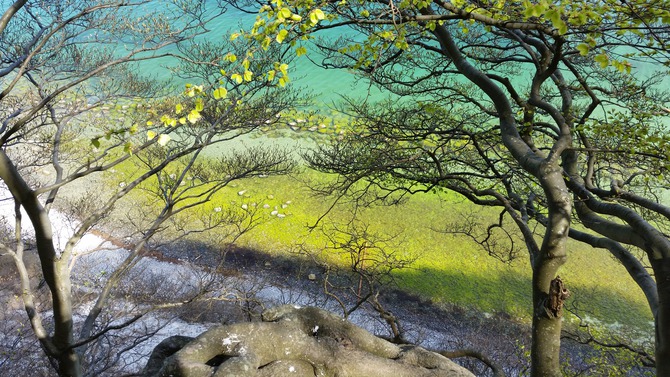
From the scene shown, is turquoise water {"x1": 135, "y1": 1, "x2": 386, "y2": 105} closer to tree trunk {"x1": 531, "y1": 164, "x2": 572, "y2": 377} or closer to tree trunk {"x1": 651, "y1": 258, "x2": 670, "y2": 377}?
tree trunk {"x1": 531, "y1": 164, "x2": 572, "y2": 377}

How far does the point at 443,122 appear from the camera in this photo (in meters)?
8.55

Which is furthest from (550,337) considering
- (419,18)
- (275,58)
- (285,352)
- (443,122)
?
(275,58)

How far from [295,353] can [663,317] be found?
3348 millimetres

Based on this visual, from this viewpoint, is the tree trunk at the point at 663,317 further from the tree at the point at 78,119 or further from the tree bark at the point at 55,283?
the tree bark at the point at 55,283

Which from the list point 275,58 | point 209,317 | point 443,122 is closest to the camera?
point 443,122

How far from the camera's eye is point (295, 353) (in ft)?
10.9

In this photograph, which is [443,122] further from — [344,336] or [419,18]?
[344,336]

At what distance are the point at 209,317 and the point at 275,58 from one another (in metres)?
7.47

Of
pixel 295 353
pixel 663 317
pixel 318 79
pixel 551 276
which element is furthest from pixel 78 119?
pixel 318 79

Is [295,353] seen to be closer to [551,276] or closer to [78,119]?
[551,276]

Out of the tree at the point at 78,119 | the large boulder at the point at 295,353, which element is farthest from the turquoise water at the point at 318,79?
the large boulder at the point at 295,353

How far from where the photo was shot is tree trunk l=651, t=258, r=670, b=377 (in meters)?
3.89

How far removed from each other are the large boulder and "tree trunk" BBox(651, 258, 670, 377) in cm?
196

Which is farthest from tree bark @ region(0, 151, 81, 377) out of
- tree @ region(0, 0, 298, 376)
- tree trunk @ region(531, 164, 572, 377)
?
tree trunk @ region(531, 164, 572, 377)
